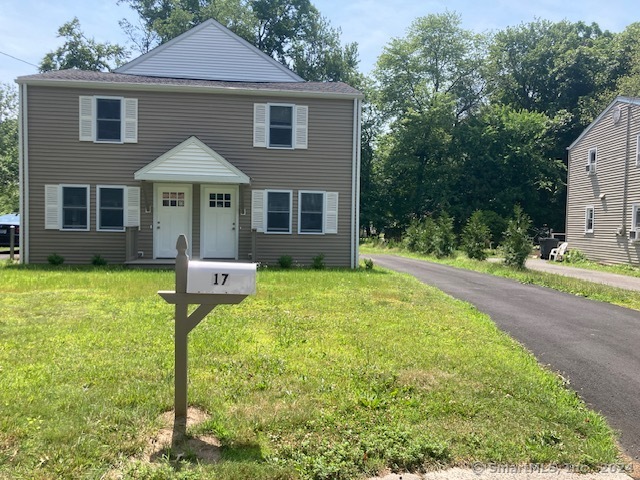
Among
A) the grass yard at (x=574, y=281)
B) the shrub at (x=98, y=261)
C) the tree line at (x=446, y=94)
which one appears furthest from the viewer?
the tree line at (x=446, y=94)

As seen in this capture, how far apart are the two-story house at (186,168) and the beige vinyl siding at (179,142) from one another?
29mm

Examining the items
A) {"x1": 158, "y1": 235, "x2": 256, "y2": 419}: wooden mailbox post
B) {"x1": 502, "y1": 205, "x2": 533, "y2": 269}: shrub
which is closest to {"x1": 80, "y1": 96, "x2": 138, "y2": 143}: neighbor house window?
{"x1": 158, "y1": 235, "x2": 256, "y2": 419}: wooden mailbox post

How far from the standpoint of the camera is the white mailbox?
131 inches

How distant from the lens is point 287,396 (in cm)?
388

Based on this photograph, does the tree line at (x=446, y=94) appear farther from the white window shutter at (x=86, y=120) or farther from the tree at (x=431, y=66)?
the white window shutter at (x=86, y=120)

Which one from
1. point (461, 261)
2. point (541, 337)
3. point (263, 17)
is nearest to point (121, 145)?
point (541, 337)

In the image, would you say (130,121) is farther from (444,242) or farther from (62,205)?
(444,242)

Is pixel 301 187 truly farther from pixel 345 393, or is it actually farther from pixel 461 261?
pixel 345 393

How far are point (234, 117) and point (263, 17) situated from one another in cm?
2807

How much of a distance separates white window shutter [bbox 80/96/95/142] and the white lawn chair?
67.1 ft

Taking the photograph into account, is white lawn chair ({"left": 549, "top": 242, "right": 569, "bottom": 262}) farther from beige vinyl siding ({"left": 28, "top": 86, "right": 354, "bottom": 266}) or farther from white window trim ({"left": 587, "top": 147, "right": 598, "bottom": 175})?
beige vinyl siding ({"left": 28, "top": 86, "right": 354, "bottom": 266})

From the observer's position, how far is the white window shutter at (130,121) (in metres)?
13.7

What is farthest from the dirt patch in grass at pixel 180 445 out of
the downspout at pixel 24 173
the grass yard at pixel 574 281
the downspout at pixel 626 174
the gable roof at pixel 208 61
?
the downspout at pixel 626 174

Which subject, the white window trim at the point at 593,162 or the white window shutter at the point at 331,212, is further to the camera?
the white window trim at the point at 593,162
